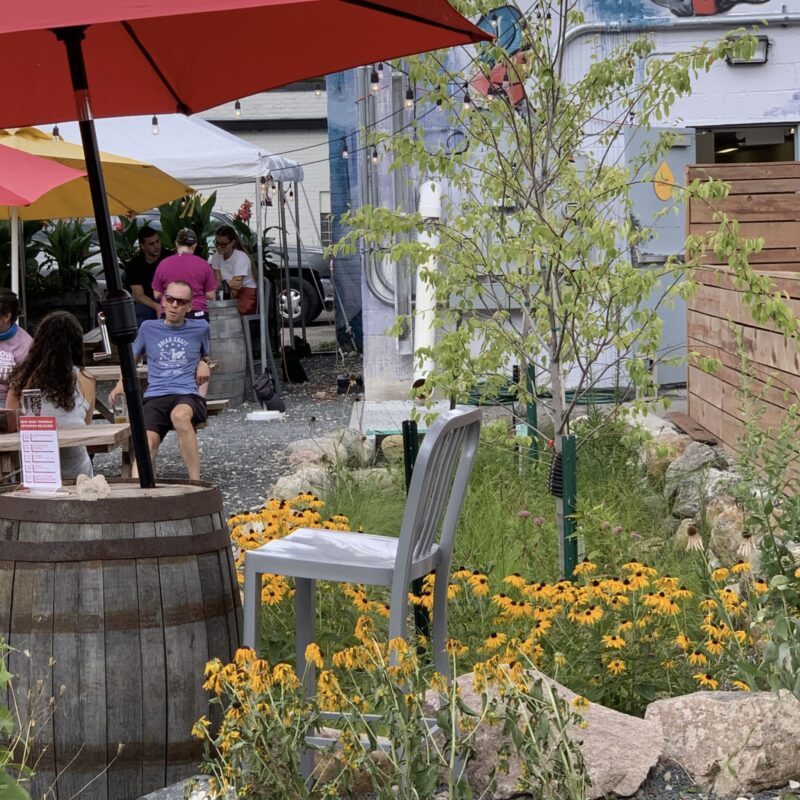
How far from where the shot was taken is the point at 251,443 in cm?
1074

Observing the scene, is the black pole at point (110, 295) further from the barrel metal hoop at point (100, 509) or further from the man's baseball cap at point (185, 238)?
the man's baseball cap at point (185, 238)

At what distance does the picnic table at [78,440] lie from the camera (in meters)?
6.74

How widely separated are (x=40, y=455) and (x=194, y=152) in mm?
9240

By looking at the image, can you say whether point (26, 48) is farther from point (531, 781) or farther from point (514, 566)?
point (531, 781)

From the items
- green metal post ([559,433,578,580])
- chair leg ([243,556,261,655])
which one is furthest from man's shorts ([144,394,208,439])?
chair leg ([243,556,261,655])

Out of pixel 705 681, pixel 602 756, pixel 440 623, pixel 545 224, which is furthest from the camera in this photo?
pixel 545 224

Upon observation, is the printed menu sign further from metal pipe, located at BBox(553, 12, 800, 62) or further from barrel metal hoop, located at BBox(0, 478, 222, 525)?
metal pipe, located at BBox(553, 12, 800, 62)

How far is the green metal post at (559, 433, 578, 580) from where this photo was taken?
197 inches

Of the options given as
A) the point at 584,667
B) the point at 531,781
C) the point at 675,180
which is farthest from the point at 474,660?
the point at 675,180

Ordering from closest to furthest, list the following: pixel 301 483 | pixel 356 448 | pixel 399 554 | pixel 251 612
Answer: pixel 399 554, pixel 251 612, pixel 301 483, pixel 356 448

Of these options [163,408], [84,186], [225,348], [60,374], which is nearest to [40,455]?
[60,374]

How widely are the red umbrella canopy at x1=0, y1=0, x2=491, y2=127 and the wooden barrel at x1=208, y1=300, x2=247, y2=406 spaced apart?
775 cm

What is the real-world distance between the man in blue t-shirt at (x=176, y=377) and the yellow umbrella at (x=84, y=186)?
8.30 ft

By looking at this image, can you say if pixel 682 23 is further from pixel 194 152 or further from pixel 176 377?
pixel 176 377
